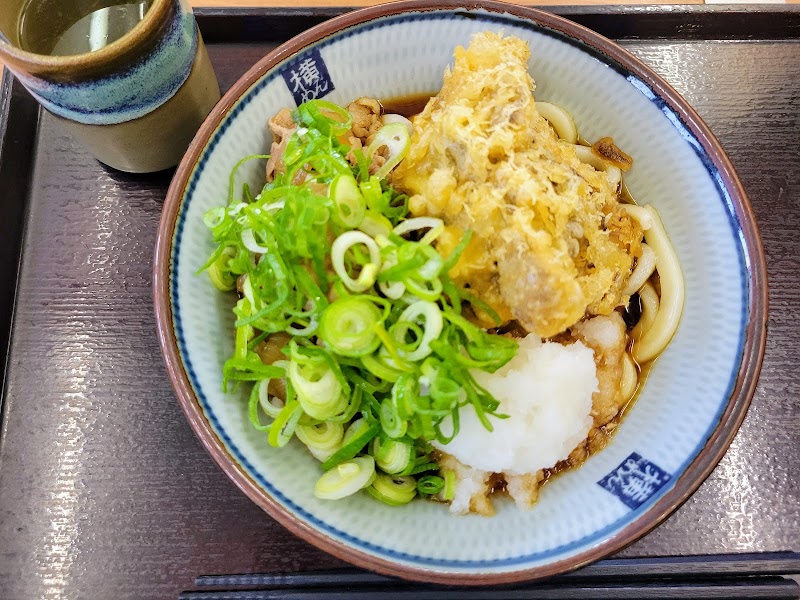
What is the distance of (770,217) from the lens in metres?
2.13

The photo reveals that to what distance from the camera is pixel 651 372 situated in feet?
6.18

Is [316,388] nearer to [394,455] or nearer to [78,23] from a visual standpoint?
[394,455]

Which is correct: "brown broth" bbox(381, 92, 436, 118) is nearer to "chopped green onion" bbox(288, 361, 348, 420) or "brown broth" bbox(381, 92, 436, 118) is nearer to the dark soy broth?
the dark soy broth

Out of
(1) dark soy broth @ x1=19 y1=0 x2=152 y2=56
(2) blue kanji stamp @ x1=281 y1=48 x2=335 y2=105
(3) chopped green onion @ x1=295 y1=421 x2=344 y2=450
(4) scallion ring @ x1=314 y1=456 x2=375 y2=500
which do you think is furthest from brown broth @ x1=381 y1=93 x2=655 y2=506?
(1) dark soy broth @ x1=19 y1=0 x2=152 y2=56

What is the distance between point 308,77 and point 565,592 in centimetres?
174

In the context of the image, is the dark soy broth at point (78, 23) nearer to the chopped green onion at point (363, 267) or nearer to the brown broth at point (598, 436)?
the brown broth at point (598, 436)

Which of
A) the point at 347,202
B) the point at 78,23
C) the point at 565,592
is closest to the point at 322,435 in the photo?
the point at 347,202

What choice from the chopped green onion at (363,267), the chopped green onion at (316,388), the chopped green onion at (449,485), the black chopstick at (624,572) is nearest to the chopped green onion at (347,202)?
the chopped green onion at (363,267)

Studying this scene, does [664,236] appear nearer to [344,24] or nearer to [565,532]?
[565,532]

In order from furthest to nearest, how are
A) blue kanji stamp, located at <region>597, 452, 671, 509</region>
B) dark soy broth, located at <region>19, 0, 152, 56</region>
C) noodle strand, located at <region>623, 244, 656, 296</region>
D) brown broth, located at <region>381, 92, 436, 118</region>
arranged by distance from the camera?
1. brown broth, located at <region>381, 92, 436, 118</region>
2. noodle strand, located at <region>623, 244, 656, 296</region>
3. dark soy broth, located at <region>19, 0, 152, 56</region>
4. blue kanji stamp, located at <region>597, 452, 671, 509</region>

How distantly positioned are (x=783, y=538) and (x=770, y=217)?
1.09 meters

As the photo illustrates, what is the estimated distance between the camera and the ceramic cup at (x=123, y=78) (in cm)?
157

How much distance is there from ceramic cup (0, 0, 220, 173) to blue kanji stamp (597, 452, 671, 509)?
1.72m

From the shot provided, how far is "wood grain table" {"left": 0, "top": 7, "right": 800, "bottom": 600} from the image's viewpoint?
1772mm
